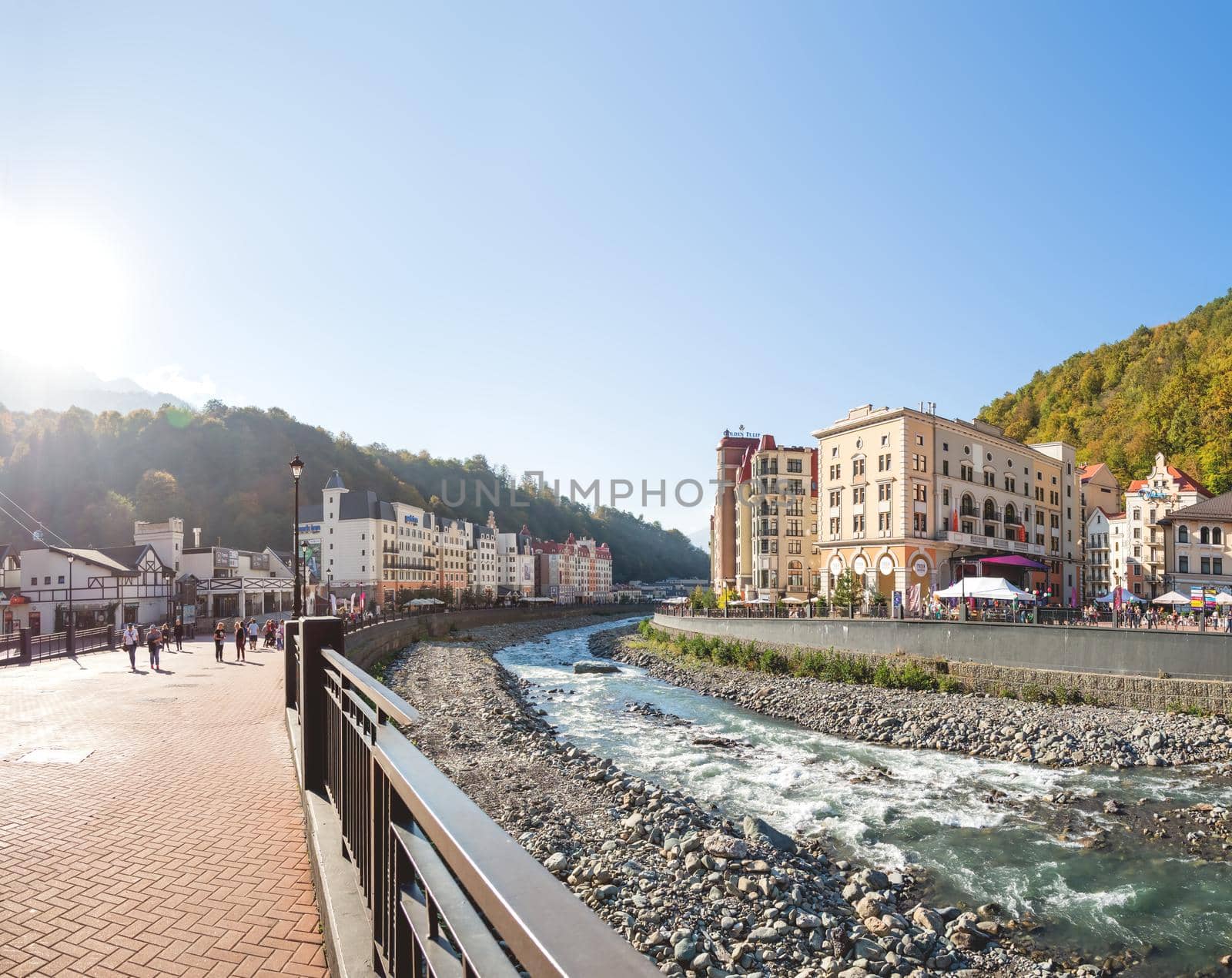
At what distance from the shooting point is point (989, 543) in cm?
4753

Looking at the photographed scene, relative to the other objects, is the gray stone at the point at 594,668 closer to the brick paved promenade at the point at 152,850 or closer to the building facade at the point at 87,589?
the building facade at the point at 87,589

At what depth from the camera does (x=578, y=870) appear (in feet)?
34.5

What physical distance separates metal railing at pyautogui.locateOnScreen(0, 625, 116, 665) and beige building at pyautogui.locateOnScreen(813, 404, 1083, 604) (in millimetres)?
38772

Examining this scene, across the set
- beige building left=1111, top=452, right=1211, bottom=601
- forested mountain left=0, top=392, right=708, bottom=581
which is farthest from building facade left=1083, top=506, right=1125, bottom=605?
forested mountain left=0, top=392, right=708, bottom=581

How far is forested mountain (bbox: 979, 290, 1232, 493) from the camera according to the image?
236 feet

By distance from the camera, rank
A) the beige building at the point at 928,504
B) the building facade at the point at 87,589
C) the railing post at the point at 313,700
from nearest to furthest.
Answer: the railing post at the point at 313,700
the building facade at the point at 87,589
the beige building at the point at 928,504

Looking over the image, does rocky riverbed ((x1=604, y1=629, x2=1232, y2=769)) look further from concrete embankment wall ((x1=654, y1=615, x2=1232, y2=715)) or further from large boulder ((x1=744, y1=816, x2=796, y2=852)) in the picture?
large boulder ((x1=744, y1=816, x2=796, y2=852))

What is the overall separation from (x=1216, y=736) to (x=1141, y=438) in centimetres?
7011

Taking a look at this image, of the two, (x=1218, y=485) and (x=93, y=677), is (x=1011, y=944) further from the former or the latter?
(x=1218, y=485)

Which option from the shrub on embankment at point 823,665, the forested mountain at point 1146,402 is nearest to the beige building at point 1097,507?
the forested mountain at point 1146,402

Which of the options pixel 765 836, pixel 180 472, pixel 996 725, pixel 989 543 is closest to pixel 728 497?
pixel 989 543

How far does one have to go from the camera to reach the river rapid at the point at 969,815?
1036 centimetres

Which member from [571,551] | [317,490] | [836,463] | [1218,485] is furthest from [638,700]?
[571,551]

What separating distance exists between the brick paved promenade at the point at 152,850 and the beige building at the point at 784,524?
49052mm
